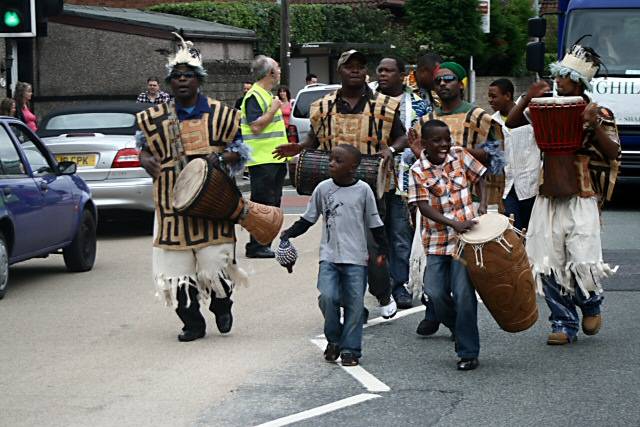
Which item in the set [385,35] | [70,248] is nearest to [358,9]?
[385,35]

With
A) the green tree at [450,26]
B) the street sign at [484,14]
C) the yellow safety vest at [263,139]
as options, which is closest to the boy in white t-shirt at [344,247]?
the yellow safety vest at [263,139]

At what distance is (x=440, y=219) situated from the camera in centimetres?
840

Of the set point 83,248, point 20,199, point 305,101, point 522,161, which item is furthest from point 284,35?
point 522,161

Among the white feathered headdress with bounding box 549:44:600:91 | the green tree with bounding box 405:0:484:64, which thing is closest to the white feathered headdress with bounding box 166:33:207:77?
the white feathered headdress with bounding box 549:44:600:91

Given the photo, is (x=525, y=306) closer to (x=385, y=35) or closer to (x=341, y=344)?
(x=341, y=344)

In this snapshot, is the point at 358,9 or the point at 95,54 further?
the point at 358,9

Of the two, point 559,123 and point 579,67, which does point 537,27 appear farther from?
point 559,123

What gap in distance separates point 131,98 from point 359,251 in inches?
819

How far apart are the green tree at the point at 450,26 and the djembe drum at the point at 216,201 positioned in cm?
3267

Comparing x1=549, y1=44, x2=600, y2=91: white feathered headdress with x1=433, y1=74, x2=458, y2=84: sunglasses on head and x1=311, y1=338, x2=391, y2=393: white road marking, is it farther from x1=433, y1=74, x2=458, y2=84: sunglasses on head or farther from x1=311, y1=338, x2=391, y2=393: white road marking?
x1=311, y1=338, x2=391, y2=393: white road marking

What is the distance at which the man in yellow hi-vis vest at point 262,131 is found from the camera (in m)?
13.8

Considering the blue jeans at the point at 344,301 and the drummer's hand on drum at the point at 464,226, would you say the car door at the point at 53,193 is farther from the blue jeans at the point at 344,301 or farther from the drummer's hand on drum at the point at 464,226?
the drummer's hand on drum at the point at 464,226

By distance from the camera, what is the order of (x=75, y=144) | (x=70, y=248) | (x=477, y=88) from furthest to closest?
1. (x=477, y=88)
2. (x=75, y=144)
3. (x=70, y=248)

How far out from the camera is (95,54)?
29.3 meters
